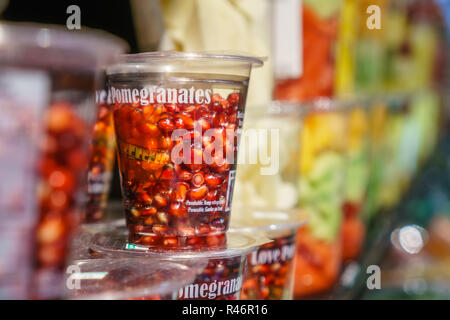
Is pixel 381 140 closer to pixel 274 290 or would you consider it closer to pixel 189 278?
pixel 274 290

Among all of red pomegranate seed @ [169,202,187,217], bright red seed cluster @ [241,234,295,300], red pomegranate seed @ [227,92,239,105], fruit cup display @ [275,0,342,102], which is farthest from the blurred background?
red pomegranate seed @ [169,202,187,217]

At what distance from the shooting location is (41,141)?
1.84ft

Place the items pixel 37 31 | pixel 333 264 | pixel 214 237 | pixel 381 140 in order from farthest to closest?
pixel 381 140 → pixel 333 264 → pixel 214 237 → pixel 37 31

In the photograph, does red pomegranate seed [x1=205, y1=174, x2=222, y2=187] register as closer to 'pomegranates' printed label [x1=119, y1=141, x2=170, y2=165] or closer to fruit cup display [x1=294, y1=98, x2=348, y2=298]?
'pomegranates' printed label [x1=119, y1=141, x2=170, y2=165]

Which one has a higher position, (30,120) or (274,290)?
(30,120)

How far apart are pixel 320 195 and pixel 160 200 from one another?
2.60ft

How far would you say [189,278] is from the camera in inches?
30.4

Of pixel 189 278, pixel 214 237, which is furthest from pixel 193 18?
pixel 189 278

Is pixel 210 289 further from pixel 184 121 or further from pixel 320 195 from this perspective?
pixel 320 195

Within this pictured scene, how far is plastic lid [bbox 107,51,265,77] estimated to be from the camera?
2.87 ft

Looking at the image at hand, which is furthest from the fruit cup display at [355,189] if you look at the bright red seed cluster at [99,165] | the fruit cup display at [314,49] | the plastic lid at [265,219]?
the bright red seed cluster at [99,165]

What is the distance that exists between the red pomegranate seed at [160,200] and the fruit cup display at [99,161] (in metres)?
0.28

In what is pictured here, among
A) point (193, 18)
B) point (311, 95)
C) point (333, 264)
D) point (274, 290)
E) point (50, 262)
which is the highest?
point (193, 18)
